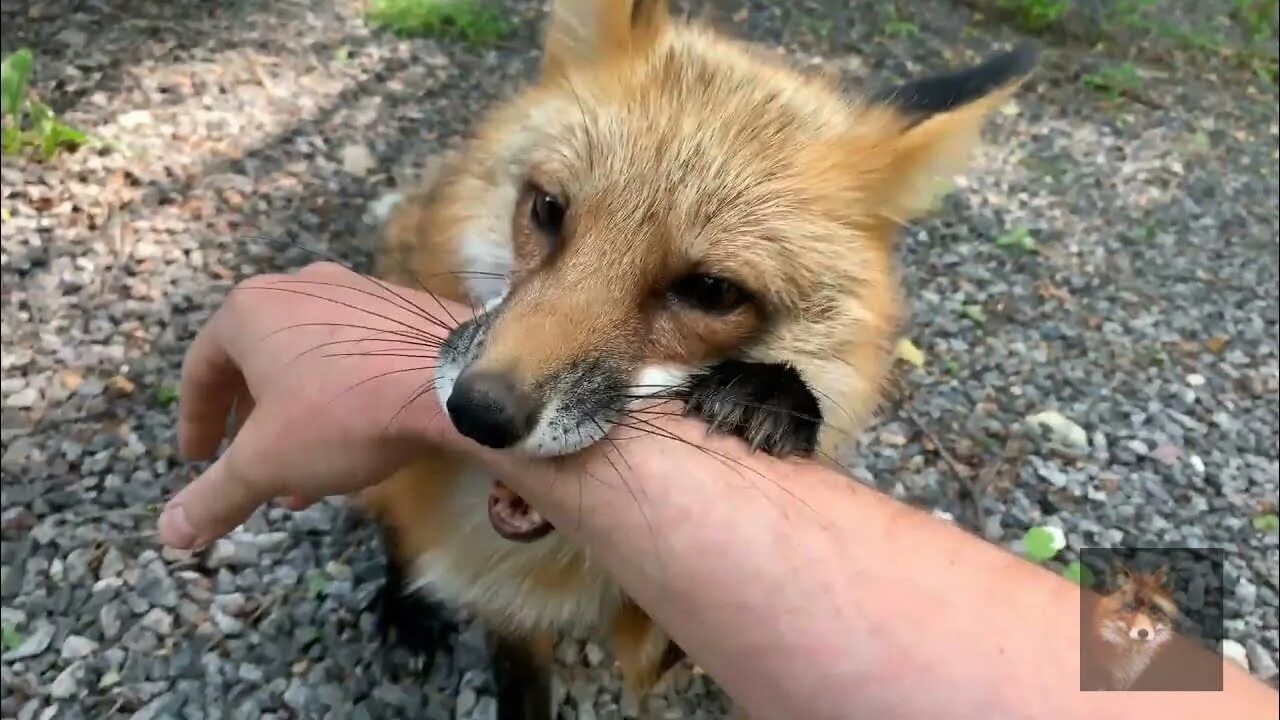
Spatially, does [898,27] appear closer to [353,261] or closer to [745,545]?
[353,261]

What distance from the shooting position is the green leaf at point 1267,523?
332cm

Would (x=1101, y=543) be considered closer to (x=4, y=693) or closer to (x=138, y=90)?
(x=4, y=693)

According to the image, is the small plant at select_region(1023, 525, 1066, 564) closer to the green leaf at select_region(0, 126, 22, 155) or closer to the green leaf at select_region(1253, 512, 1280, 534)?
the green leaf at select_region(1253, 512, 1280, 534)

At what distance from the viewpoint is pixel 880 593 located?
1198mm

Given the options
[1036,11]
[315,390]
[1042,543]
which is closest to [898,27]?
[1036,11]

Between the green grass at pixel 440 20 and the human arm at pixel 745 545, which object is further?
the green grass at pixel 440 20

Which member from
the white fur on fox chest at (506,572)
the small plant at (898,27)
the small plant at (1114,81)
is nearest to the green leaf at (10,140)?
the white fur on fox chest at (506,572)

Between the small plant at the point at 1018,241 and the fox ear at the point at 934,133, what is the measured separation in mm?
2775

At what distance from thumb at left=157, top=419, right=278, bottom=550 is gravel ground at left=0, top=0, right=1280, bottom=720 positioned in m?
0.80

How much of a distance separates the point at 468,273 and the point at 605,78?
1.61 feet

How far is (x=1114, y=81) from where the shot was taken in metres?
6.33

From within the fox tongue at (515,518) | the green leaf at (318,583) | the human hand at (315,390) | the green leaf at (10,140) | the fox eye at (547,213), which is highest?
the fox eye at (547,213)

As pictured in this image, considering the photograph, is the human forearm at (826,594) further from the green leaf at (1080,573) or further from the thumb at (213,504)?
the green leaf at (1080,573)

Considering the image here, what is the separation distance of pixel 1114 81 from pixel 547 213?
6.06m
